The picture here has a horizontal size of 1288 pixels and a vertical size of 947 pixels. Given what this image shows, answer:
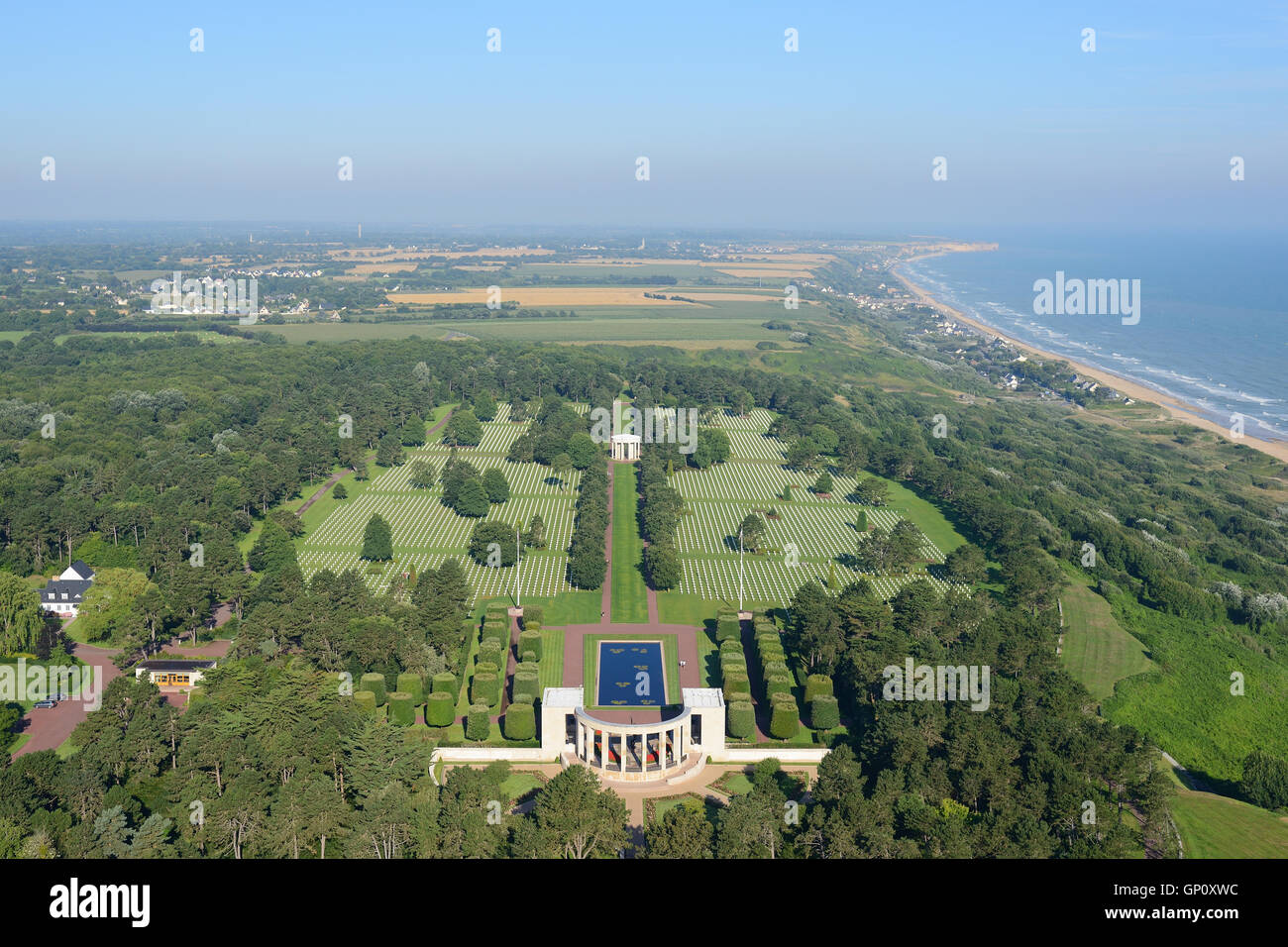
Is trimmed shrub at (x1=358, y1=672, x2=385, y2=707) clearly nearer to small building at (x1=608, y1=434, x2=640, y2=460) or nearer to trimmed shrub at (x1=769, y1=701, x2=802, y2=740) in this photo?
trimmed shrub at (x1=769, y1=701, x2=802, y2=740)

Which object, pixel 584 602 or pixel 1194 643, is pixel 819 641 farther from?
pixel 1194 643

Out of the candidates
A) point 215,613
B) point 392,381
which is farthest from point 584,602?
point 392,381

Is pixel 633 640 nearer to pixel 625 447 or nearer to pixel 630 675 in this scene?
pixel 630 675

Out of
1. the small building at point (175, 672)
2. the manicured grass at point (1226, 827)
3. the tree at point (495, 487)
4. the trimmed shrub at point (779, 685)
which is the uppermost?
the tree at point (495, 487)

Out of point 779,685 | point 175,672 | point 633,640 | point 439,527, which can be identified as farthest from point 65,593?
point 779,685

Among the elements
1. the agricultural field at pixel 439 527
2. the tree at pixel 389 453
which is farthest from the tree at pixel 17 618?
the tree at pixel 389 453

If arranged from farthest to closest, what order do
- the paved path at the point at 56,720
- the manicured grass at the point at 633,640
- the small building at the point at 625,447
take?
the small building at the point at 625,447
the manicured grass at the point at 633,640
the paved path at the point at 56,720

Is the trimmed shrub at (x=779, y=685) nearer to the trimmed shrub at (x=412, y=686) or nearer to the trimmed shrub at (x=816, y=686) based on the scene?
the trimmed shrub at (x=816, y=686)
